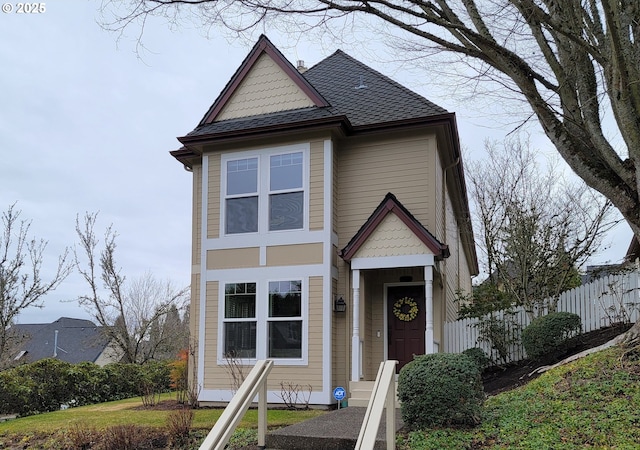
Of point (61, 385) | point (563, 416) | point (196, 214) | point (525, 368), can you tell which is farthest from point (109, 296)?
point (563, 416)

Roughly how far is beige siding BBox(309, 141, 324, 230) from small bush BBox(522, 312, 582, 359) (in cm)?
454

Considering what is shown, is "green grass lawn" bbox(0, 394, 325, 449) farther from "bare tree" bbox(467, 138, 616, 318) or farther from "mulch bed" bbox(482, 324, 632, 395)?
"bare tree" bbox(467, 138, 616, 318)

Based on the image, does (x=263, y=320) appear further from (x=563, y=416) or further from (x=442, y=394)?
(x=563, y=416)

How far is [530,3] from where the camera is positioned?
6.41m

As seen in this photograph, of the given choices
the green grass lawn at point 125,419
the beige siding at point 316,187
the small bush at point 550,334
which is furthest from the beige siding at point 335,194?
the small bush at point 550,334

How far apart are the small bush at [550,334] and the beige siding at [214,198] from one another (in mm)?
6606

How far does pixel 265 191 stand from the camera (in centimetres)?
1173

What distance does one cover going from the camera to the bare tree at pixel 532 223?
13.8 m

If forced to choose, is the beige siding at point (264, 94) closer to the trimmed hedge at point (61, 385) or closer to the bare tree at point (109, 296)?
the trimmed hedge at point (61, 385)

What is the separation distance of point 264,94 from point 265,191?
2.28 metres

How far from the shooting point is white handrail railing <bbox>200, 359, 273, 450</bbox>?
4.98 metres

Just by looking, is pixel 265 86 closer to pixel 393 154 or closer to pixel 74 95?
pixel 393 154

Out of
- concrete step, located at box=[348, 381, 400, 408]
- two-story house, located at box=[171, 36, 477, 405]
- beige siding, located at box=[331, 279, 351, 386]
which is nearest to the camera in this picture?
concrete step, located at box=[348, 381, 400, 408]

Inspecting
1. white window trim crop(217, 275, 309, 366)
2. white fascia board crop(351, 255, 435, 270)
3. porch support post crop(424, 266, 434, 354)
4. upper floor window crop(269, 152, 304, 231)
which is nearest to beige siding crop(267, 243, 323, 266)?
white window trim crop(217, 275, 309, 366)
